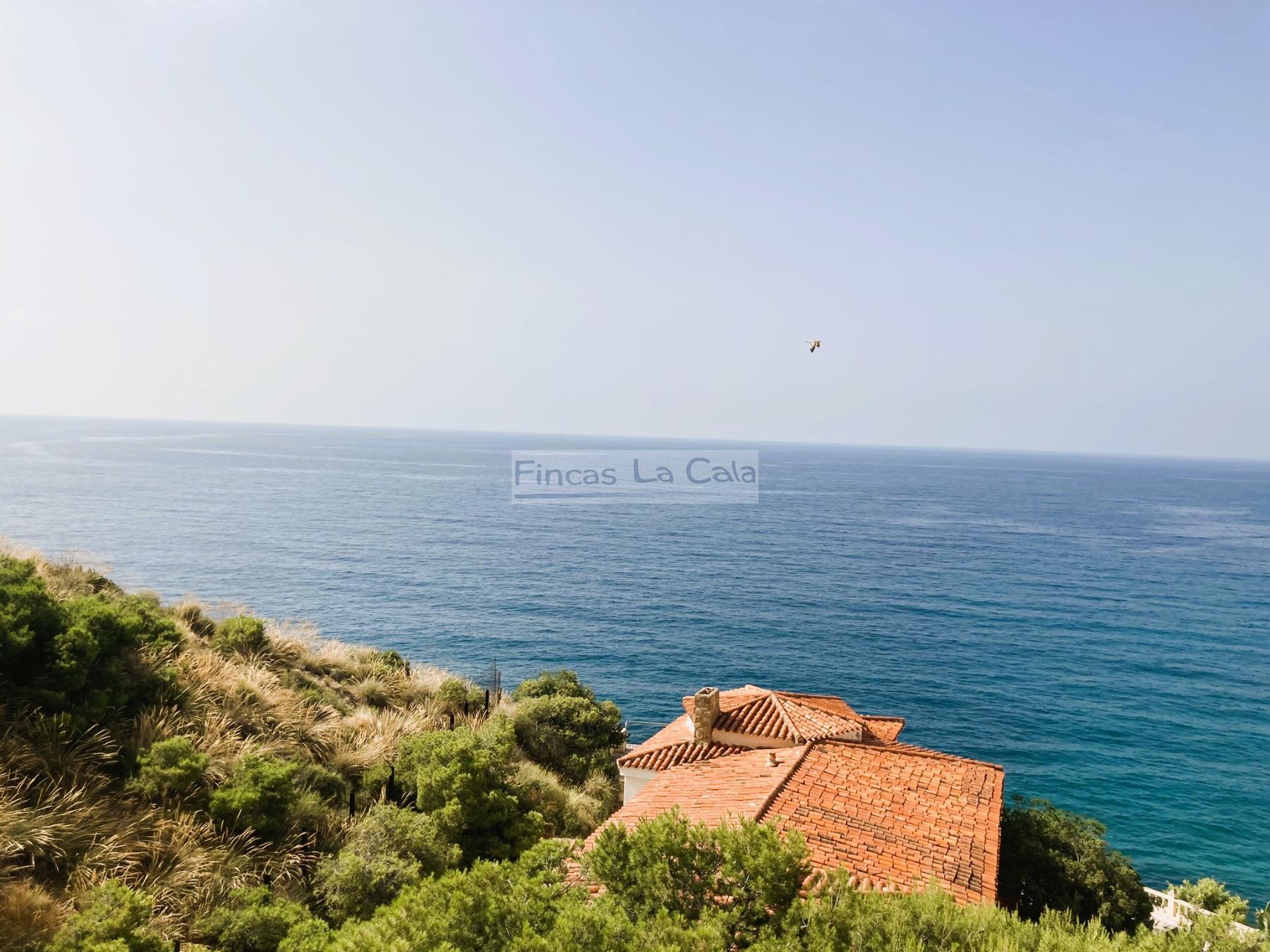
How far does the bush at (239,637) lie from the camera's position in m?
19.7

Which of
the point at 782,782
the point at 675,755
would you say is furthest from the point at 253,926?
the point at 675,755

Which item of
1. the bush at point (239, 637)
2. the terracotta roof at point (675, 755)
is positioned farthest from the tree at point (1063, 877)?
the bush at point (239, 637)

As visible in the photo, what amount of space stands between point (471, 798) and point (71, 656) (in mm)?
7473

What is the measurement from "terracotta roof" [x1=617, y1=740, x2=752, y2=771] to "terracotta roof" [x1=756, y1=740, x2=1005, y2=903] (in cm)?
257

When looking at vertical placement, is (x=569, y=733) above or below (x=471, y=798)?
below

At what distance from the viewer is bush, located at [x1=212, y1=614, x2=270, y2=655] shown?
776 inches

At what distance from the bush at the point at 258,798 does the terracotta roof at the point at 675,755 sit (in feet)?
27.9

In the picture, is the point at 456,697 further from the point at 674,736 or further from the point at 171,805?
the point at 171,805

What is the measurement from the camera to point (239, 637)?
20.1 meters

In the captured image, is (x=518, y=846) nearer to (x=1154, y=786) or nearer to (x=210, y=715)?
(x=210, y=715)

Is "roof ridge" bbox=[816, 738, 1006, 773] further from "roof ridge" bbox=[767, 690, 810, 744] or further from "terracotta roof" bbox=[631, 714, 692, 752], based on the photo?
"terracotta roof" bbox=[631, 714, 692, 752]

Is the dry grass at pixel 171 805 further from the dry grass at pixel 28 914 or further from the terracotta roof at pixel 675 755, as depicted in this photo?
the terracotta roof at pixel 675 755

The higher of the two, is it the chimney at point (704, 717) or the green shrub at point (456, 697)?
the chimney at point (704, 717)

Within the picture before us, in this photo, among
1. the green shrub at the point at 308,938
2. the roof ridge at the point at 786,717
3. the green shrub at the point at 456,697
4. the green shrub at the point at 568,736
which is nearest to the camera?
the green shrub at the point at 308,938
